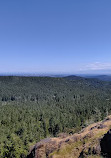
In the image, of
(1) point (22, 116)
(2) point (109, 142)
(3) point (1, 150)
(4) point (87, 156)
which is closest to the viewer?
(4) point (87, 156)

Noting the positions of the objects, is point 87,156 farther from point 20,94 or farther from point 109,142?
point 20,94

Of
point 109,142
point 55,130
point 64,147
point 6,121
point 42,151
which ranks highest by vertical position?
point 109,142

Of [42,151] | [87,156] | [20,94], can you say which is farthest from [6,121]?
[20,94]

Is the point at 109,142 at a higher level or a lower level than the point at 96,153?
higher

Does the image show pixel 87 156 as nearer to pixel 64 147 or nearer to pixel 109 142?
pixel 109 142

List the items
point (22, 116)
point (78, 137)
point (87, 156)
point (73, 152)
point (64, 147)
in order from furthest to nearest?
point (22, 116), point (78, 137), point (64, 147), point (73, 152), point (87, 156)

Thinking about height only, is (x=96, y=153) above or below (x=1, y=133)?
above

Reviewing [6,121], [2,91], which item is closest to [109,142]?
[6,121]

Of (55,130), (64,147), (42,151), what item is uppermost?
(64,147)

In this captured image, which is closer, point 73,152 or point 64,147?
point 73,152
